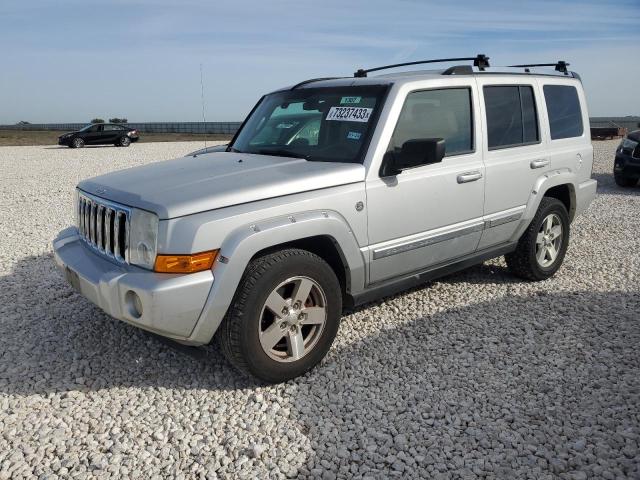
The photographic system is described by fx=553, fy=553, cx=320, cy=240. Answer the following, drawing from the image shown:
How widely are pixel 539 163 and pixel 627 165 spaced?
7523 mm

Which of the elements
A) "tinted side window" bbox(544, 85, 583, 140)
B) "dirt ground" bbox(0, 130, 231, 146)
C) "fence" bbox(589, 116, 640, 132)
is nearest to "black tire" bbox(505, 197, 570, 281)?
"tinted side window" bbox(544, 85, 583, 140)

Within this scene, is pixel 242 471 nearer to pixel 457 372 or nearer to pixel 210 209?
pixel 210 209

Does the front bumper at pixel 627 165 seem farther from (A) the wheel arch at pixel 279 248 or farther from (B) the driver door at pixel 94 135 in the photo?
(B) the driver door at pixel 94 135

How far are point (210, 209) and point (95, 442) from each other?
142cm

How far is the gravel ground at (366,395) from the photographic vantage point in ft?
9.34

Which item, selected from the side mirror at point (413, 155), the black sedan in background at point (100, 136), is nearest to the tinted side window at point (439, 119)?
the side mirror at point (413, 155)

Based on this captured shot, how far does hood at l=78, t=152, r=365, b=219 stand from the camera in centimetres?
317

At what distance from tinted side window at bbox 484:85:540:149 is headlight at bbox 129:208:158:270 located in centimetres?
286

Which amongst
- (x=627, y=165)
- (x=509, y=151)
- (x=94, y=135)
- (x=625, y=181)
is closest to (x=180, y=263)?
(x=509, y=151)

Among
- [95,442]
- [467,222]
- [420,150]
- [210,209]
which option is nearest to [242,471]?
[95,442]

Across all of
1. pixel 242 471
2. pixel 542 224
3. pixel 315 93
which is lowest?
pixel 242 471

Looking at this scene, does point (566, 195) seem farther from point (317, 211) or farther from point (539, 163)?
point (317, 211)

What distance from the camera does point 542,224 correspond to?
5324 millimetres

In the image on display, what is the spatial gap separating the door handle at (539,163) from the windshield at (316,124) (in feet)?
5.82
